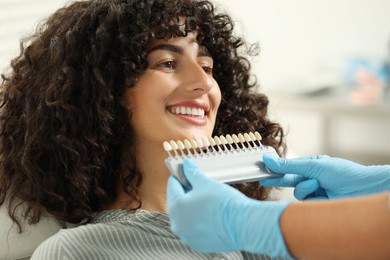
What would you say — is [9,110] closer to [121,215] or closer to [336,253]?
[121,215]

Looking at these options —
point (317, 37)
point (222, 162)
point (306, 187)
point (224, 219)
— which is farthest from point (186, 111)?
point (317, 37)

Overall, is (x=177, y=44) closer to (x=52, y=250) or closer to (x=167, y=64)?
(x=167, y=64)

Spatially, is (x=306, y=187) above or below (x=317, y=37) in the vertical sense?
below

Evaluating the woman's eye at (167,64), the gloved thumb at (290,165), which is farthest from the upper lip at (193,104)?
the gloved thumb at (290,165)

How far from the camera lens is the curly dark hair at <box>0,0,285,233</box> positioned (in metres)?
1.68

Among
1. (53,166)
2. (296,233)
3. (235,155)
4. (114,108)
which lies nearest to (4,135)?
(53,166)

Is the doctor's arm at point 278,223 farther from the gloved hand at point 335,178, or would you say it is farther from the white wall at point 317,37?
the white wall at point 317,37

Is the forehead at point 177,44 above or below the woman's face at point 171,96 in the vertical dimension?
above

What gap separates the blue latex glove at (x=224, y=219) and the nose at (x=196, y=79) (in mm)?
421

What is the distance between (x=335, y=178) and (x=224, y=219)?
1.64 ft

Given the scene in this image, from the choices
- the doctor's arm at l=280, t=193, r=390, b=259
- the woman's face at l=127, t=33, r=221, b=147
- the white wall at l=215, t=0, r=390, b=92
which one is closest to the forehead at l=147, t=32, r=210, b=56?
the woman's face at l=127, t=33, r=221, b=147

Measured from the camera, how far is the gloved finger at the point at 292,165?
1.54m

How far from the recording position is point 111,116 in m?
1.69

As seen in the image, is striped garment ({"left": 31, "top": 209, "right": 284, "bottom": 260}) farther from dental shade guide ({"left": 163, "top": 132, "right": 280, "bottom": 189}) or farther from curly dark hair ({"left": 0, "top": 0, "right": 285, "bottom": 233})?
dental shade guide ({"left": 163, "top": 132, "right": 280, "bottom": 189})
